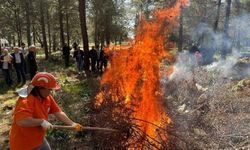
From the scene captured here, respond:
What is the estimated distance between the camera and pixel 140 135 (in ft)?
22.3

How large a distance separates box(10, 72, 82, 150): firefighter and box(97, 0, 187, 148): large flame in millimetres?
2568

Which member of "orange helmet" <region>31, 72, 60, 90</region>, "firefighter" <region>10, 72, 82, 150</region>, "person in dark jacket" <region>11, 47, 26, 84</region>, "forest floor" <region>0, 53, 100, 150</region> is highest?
"orange helmet" <region>31, 72, 60, 90</region>

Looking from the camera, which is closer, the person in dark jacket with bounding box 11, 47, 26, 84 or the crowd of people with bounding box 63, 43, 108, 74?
the person in dark jacket with bounding box 11, 47, 26, 84

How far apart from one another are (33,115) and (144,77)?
4222mm

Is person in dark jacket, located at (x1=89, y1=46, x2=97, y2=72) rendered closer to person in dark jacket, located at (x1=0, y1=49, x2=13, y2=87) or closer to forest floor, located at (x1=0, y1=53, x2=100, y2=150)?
forest floor, located at (x1=0, y1=53, x2=100, y2=150)

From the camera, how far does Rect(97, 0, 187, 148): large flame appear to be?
7.95m

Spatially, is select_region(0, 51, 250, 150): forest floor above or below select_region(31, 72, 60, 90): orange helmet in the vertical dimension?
below

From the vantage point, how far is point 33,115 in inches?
193

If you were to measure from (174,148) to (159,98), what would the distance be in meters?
1.90

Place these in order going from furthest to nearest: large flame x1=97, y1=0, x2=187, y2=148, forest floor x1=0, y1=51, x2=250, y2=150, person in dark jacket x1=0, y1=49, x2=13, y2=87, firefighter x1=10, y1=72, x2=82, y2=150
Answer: person in dark jacket x1=0, y1=49, x2=13, y2=87
large flame x1=97, y1=0, x2=187, y2=148
forest floor x1=0, y1=51, x2=250, y2=150
firefighter x1=10, y1=72, x2=82, y2=150

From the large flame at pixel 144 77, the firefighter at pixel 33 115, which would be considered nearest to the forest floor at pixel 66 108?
the large flame at pixel 144 77

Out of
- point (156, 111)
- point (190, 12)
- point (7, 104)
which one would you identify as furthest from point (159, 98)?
point (190, 12)

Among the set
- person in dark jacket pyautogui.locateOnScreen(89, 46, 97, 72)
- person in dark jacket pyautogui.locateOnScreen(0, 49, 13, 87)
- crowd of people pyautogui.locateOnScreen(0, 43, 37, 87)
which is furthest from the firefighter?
person in dark jacket pyautogui.locateOnScreen(89, 46, 97, 72)

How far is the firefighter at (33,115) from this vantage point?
475cm
